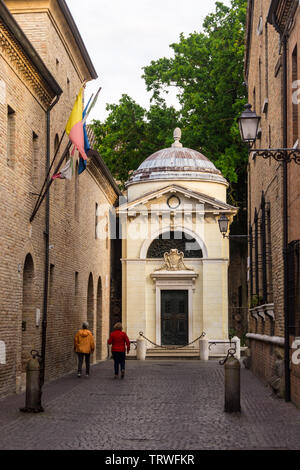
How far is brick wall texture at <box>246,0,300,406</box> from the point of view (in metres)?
15.3

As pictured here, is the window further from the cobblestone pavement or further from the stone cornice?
the cobblestone pavement

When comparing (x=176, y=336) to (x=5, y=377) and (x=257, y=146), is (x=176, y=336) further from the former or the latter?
(x=5, y=377)

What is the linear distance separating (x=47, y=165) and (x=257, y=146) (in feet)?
19.7

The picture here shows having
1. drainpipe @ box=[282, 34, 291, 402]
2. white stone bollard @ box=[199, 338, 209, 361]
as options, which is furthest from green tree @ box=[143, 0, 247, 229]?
drainpipe @ box=[282, 34, 291, 402]

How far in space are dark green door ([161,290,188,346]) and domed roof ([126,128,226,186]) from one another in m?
5.38

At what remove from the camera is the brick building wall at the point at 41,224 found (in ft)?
56.9

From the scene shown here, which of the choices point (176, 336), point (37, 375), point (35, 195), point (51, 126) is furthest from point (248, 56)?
point (37, 375)

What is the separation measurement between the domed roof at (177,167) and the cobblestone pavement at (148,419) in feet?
62.2

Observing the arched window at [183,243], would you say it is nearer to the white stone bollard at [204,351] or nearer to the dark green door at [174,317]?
the dark green door at [174,317]

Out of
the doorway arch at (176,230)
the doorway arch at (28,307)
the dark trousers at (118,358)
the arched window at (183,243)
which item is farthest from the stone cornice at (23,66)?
the arched window at (183,243)

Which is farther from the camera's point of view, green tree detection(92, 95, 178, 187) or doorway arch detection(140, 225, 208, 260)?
green tree detection(92, 95, 178, 187)

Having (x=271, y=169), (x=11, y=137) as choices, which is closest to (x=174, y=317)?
(x=271, y=169)

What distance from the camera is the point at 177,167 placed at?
38.6 meters
